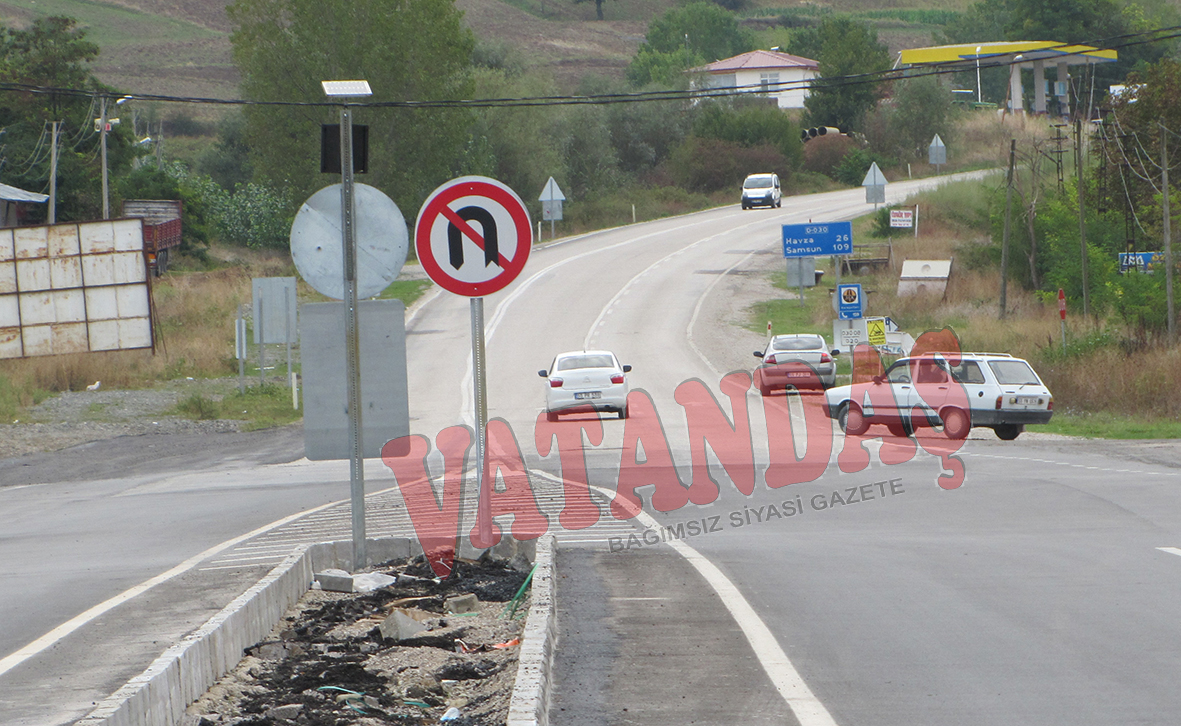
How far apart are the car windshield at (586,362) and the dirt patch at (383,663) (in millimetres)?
17813

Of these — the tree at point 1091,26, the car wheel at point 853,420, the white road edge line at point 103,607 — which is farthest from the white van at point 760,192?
the white road edge line at point 103,607

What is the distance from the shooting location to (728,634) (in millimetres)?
7113

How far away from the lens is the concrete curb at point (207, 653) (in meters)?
4.87

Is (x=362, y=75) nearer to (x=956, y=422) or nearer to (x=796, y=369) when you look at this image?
(x=796, y=369)

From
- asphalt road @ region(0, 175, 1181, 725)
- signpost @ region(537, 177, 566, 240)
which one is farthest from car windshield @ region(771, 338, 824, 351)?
signpost @ region(537, 177, 566, 240)

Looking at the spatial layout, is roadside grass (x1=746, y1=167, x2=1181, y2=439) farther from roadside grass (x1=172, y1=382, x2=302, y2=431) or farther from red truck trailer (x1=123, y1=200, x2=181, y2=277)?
red truck trailer (x1=123, y1=200, x2=181, y2=277)

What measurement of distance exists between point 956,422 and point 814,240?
57.3ft

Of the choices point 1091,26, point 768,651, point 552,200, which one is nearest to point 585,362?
point 768,651

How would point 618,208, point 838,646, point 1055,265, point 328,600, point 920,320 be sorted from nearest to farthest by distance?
point 838,646 < point 328,600 < point 920,320 < point 1055,265 < point 618,208

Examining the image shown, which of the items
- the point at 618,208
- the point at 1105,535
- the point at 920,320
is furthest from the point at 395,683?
the point at 618,208

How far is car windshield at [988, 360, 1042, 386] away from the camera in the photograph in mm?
22391

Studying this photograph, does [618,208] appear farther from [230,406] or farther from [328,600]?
[328,600]

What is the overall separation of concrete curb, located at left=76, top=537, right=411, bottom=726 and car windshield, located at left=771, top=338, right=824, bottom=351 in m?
22.3

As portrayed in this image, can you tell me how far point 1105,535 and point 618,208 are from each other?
209 feet
